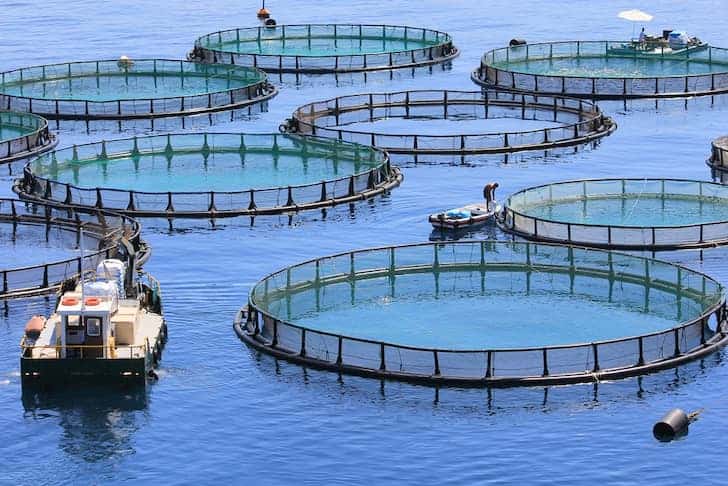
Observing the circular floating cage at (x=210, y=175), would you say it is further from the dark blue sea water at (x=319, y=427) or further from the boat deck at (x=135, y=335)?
the boat deck at (x=135, y=335)

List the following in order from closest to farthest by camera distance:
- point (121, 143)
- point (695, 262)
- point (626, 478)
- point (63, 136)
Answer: point (626, 478) < point (695, 262) < point (121, 143) < point (63, 136)

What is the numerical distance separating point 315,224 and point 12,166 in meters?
35.2

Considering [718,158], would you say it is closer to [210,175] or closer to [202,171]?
[210,175]

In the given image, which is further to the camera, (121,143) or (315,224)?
(121,143)

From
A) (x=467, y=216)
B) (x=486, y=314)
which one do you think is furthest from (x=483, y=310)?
(x=467, y=216)

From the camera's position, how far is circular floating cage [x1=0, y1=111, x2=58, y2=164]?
186125 millimetres

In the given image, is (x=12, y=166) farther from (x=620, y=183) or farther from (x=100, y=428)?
(x=100, y=428)

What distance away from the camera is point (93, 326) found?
405ft

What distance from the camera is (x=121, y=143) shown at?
181875 millimetres

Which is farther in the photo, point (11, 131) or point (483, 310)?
point (11, 131)

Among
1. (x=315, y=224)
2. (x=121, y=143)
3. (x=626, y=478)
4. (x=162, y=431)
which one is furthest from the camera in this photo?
(x=121, y=143)

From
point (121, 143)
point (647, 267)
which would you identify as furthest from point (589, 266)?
point (121, 143)

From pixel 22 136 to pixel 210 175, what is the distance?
76.9 feet

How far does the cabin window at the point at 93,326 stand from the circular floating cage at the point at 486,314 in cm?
1135
